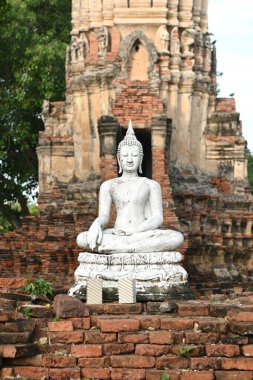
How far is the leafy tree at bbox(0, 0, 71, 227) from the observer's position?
23.8 meters

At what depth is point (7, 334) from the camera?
8039mm

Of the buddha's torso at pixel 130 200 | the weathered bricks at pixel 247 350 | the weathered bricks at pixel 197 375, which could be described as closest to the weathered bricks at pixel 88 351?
the weathered bricks at pixel 197 375

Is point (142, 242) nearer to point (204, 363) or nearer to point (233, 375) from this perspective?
point (204, 363)

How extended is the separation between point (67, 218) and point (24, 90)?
7.09 m

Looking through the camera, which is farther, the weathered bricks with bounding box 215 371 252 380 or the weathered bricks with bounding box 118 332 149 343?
the weathered bricks with bounding box 118 332 149 343

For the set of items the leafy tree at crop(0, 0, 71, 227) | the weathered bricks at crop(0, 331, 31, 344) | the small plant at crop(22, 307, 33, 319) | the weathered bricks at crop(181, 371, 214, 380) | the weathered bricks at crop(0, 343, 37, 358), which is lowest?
the weathered bricks at crop(181, 371, 214, 380)

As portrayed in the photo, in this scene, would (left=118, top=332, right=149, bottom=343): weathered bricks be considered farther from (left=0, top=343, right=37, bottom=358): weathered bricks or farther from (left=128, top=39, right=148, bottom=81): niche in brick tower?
(left=128, top=39, right=148, bottom=81): niche in brick tower

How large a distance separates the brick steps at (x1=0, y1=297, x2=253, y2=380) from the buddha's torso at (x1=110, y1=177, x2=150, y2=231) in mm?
2459

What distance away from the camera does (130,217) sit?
10.9 m

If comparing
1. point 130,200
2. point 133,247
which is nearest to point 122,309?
point 133,247

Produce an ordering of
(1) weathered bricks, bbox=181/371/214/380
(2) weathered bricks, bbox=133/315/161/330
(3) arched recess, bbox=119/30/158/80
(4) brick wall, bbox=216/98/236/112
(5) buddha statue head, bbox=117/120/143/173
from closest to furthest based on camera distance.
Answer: (1) weathered bricks, bbox=181/371/214/380 < (2) weathered bricks, bbox=133/315/161/330 < (5) buddha statue head, bbox=117/120/143/173 < (3) arched recess, bbox=119/30/158/80 < (4) brick wall, bbox=216/98/236/112

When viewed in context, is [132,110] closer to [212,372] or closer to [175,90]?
[175,90]

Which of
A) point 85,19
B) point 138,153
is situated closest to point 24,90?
point 85,19

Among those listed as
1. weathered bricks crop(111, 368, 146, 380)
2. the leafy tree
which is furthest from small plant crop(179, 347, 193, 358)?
the leafy tree
